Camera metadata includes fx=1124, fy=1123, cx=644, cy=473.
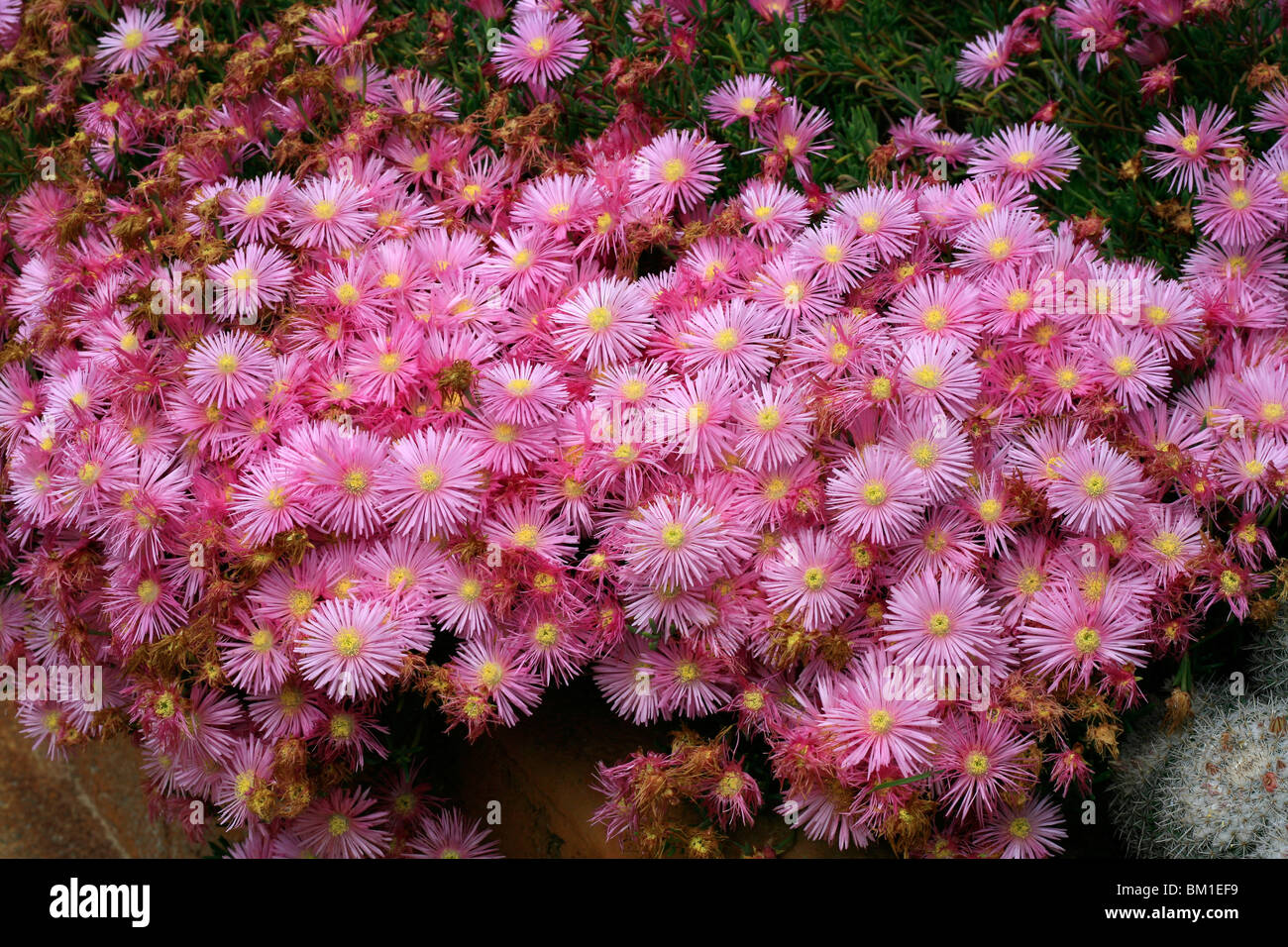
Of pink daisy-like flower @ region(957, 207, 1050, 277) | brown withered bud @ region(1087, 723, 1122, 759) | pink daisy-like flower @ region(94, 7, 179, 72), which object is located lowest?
brown withered bud @ region(1087, 723, 1122, 759)

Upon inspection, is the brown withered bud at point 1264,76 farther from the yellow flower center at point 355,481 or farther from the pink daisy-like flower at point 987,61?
the yellow flower center at point 355,481

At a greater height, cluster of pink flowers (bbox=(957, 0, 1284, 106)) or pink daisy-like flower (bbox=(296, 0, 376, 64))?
pink daisy-like flower (bbox=(296, 0, 376, 64))

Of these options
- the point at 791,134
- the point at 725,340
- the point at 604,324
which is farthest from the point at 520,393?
the point at 791,134

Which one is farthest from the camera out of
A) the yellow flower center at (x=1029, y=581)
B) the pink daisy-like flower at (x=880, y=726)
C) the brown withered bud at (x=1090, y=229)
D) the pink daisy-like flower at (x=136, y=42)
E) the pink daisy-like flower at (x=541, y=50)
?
the pink daisy-like flower at (x=136, y=42)

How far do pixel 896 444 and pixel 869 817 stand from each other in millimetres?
474

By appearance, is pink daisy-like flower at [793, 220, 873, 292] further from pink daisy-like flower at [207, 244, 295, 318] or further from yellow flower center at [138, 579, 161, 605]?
yellow flower center at [138, 579, 161, 605]

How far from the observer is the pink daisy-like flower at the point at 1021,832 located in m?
1.45

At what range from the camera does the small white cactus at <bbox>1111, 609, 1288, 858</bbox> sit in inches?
56.7

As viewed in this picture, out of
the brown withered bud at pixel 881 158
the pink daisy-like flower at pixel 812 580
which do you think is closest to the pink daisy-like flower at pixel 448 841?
the pink daisy-like flower at pixel 812 580

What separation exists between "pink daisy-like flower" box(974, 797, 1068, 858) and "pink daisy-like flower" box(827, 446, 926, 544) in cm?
39

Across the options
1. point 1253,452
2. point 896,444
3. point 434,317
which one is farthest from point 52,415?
point 1253,452

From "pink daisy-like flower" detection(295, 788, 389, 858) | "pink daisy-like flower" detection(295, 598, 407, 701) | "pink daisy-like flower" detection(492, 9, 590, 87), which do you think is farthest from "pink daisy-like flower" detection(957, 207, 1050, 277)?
"pink daisy-like flower" detection(295, 788, 389, 858)

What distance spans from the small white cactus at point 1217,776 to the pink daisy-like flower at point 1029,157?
0.76 m

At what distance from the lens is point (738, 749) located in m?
1.62
